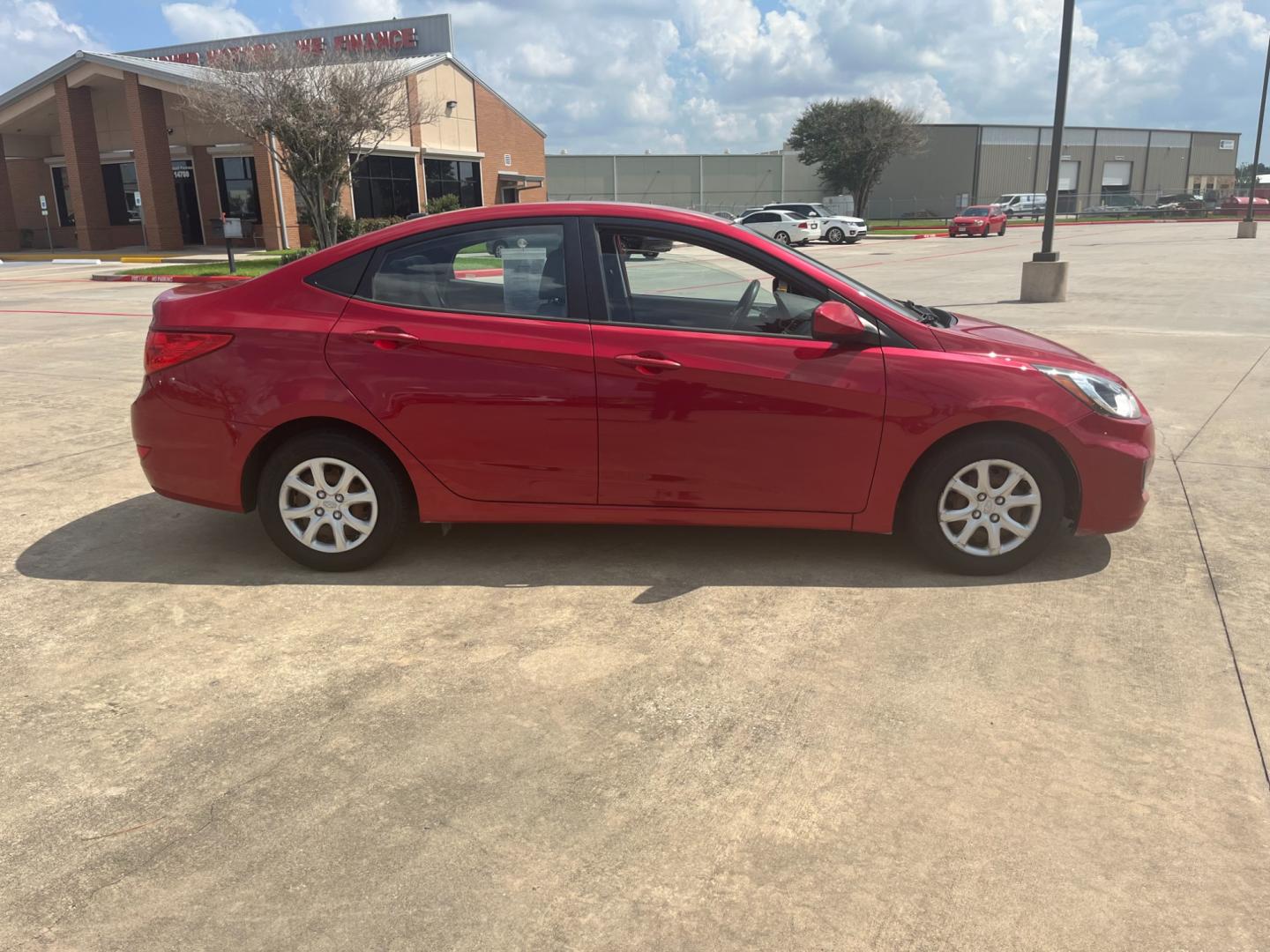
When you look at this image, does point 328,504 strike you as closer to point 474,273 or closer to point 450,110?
point 474,273

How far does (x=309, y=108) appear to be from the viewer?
2506cm

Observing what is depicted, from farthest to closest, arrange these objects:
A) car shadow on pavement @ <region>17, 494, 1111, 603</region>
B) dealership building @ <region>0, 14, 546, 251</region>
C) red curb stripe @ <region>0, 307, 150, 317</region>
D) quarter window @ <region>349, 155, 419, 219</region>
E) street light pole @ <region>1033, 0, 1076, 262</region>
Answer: quarter window @ <region>349, 155, 419, 219</region>, dealership building @ <region>0, 14, 546, 251</region>, red curb stripe @ <region>0, 307, 150, 317</region>, street light pole @ <region>1033, 0, 1076, 262</region>, car shadow on pavement @ <region>17, 494, 1111, 603</region>

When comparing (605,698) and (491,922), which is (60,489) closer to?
(605,698)

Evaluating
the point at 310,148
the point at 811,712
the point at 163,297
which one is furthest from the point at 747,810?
the point at 310,148

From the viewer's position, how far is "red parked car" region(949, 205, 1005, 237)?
4466cm

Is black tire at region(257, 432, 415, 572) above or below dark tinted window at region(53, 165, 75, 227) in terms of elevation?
below

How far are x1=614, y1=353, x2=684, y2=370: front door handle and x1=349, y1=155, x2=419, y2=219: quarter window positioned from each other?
35355 millimetres

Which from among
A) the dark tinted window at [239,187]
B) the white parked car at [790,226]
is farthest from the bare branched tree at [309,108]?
the white parked car at [790,226]

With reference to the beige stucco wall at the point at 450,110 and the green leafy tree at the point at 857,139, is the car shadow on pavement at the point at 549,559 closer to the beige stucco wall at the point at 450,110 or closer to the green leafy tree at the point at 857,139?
the beige stucco wall at the point at 450,110

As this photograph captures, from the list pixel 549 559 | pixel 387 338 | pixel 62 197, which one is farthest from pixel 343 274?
pixel 62 197

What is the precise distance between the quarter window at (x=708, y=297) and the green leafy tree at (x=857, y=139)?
224ft

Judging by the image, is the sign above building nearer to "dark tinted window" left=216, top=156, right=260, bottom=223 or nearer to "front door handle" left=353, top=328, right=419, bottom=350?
"dark tinted window" left=216, top=156, right=260, bottom=223

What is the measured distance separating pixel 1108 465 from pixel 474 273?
116 inches

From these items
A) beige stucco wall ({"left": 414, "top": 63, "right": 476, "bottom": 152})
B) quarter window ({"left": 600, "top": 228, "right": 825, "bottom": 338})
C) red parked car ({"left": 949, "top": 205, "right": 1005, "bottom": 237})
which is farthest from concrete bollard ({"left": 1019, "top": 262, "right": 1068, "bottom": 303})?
red parked car ({"left": 949, "top": 205, "right": 1005, "bottom": 237})
